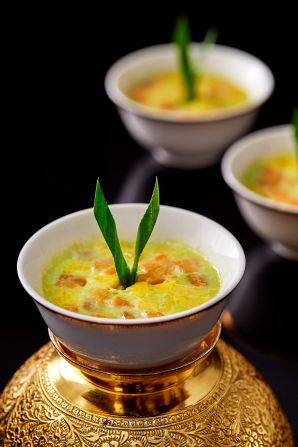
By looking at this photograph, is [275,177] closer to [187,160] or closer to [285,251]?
[285,251]

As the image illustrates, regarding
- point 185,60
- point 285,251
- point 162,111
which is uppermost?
point 185,60

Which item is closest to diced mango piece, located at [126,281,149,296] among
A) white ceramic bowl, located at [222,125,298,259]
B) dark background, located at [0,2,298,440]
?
dark background, located at [0,2,298,440]

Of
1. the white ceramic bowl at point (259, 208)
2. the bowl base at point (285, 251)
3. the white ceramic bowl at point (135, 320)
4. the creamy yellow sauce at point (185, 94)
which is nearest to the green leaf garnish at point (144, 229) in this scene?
the white ceramic bowl at point (135, 320)

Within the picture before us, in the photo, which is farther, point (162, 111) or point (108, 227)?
point (162, 111)

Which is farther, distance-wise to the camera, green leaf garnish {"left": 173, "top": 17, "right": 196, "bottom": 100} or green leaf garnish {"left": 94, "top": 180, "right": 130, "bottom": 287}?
green leaf garnish {"left": 173, "top": 17, "right": 196, "bottom": 100}

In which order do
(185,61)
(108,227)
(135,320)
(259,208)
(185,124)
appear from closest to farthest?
(135,320) → (108,227) → (259,208) → (185,124) → (185,61)

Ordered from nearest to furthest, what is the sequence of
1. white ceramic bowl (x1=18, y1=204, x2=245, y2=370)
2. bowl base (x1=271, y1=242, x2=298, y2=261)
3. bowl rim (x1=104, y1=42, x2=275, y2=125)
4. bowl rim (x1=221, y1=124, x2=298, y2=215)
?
1. white ceramic bowl (x1=18, y1=204, x2=245, y2=370)
2. bowl rim (x1=221, y1=124, x2=298, y2=215)
3. bowl base (x1=271, y1=242, x2=298, y2=261)
4. bowl rim (x1=104, y1=42, x2=275, y2=125)

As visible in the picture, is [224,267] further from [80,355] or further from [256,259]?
[256,259]

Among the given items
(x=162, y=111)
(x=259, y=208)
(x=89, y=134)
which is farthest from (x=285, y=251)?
(x=89, y=134)

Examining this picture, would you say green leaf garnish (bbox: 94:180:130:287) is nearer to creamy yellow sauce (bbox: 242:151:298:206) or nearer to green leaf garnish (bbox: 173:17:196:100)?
creamy yellow sauce (bbox: 242:151:298:206)
